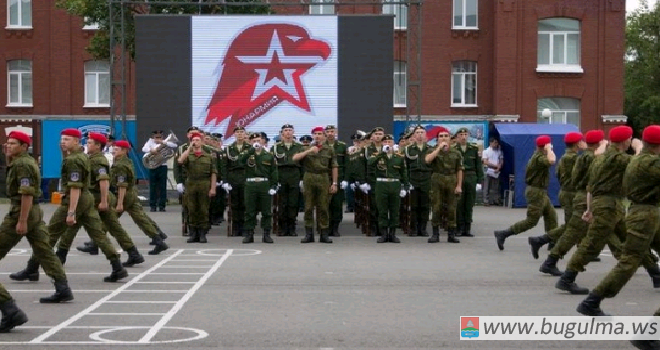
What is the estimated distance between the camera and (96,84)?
161 feet

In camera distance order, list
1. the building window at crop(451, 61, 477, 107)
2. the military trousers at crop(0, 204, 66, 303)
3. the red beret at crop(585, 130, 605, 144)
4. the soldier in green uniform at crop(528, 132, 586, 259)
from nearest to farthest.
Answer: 1. the military trousers at crop(0, 204, 66, 303)
2. the red beret at crop(585, 130, 605, 144)
3. the soldier in green uniform at crop(528, 132, 586, 259)
4. the building window at crop(451, 61, 477, 107)

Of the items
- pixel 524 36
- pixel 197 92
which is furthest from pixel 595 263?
pixel 524 36

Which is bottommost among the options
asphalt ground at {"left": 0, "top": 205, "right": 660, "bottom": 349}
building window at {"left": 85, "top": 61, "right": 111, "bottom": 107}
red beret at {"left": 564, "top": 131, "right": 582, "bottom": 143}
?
asphalt ground at {"left": 0, "top": 205, "right": 660, "bottom": 349}

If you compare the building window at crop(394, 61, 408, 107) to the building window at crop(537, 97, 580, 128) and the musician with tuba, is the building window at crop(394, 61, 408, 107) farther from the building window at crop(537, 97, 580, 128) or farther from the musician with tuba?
the musician with tuba

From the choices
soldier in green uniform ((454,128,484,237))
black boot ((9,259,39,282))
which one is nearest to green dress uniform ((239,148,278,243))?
soldier in green uniform ((454,128,484,237))

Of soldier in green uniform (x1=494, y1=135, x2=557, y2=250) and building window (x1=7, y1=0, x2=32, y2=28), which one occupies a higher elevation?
building window (x1=7, y1=0, x2=32, y2=28)

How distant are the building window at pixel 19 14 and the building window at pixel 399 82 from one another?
49.1ft

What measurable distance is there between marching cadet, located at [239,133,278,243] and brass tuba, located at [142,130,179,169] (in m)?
5.40

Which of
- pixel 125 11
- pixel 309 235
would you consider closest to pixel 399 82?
pixel 125 11

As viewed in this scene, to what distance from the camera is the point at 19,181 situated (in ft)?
41.3

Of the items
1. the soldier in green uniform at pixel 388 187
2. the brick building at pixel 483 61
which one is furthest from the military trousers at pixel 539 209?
the brick building at pixel 483 61

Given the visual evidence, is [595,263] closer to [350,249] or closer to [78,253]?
[350,249]

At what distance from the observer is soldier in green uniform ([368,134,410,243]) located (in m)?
22.1

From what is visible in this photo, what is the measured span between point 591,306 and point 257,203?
35.4 ft
